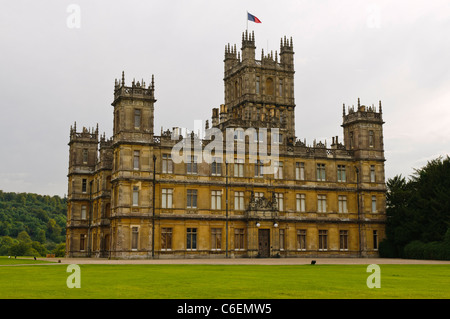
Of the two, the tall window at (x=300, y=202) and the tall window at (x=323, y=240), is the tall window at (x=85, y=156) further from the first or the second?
the tall window at (x=323, y=240)

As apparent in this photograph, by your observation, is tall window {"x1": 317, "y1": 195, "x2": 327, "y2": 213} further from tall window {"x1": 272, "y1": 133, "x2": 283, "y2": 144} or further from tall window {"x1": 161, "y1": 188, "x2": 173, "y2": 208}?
tall window {"x1": 161, "y1": 188, "x2": 173, "y2": 208}

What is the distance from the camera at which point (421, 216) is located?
5759 cm

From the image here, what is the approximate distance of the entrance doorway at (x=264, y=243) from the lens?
6078cm

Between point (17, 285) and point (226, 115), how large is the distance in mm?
49157

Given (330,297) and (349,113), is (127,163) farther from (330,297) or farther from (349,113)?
(330,297)

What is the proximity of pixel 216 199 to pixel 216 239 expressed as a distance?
4268mm

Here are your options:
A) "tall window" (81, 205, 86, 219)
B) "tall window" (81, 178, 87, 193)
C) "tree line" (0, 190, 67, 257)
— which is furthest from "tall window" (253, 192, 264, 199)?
"tree line" (0, 190, 67, 257)

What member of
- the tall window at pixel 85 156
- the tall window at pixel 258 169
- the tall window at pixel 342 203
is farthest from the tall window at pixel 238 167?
the tall window at pixel 85 156

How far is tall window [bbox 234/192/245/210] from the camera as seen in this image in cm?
6116

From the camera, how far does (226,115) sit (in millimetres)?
67500

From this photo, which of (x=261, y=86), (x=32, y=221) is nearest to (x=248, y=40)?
(x=261, y=86)

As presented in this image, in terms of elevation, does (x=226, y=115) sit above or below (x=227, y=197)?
above

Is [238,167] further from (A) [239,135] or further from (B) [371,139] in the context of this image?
(B) [371,139]
